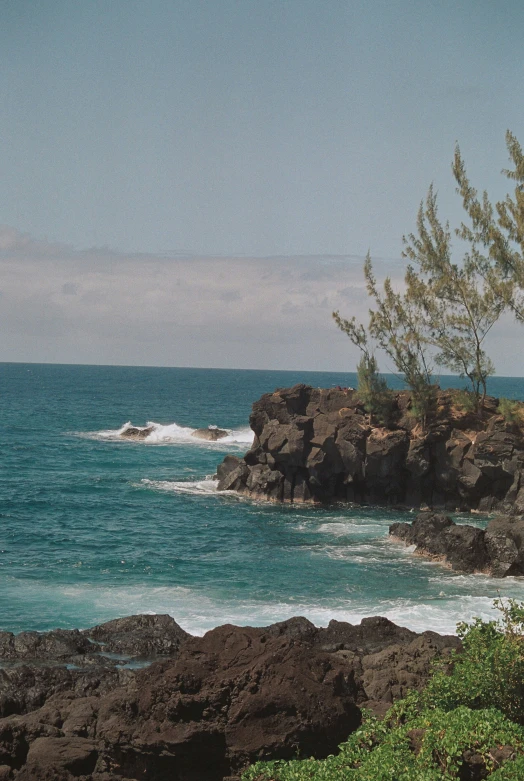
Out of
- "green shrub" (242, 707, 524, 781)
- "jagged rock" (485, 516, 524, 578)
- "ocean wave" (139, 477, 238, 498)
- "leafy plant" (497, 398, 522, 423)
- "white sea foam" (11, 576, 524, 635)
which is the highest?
"leafy plant" (497, 398, 522, 423)

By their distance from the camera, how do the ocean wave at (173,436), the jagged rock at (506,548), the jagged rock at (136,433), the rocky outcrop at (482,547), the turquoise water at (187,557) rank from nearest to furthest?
the turquoise water at (187,557) < the jagged rock at (506,548) < the rocky outcrop at (482,547) < the ocean wave at (173,436) < the jagged rock at (136,433)

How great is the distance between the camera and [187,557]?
42.2m

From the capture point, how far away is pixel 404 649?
23625mm

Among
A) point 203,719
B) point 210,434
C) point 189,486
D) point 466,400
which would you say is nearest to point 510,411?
point 466,400

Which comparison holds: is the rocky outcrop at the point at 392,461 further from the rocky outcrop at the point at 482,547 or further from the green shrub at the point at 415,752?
the green shrub at the point at 415,752

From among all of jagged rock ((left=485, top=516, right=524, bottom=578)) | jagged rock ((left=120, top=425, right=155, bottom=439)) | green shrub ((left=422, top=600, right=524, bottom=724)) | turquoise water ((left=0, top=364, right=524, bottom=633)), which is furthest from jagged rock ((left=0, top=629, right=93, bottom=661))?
jagged rock ((left=120, top=425, right=155, bottom=439))

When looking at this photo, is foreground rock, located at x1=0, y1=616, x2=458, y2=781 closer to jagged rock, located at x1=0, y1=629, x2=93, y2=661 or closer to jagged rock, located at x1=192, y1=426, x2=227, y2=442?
jagged rock, located at x1=0, y1=629, x2=93, y2=661

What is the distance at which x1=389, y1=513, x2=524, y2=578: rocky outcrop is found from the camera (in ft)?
127

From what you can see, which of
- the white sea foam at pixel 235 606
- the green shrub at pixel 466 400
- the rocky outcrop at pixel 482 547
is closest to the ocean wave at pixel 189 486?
the green shrub at pixel 466 400

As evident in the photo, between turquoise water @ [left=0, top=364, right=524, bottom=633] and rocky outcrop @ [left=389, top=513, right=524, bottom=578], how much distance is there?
1.01m

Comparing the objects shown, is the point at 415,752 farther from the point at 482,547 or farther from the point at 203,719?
the point at 482,547

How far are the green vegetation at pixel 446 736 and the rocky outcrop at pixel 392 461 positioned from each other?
37.3 meters

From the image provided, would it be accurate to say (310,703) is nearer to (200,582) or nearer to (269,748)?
(269,748)

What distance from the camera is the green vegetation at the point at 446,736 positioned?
14.1 metres
